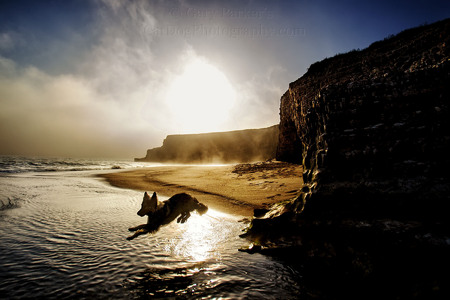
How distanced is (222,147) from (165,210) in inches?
2472

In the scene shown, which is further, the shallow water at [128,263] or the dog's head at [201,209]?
the dog's head at [201,209]

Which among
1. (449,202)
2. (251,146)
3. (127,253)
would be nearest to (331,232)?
(449,202)

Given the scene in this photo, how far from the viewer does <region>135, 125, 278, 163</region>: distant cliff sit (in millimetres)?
56388

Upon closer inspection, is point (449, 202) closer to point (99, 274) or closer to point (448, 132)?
point (448, 132)

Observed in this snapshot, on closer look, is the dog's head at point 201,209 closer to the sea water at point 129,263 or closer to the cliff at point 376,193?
the sea water at point 129,263

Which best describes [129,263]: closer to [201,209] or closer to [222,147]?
[201,209]

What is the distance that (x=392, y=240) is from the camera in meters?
2.38

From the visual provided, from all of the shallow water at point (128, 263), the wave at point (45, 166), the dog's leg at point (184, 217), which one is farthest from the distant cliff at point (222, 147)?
the shallow water at point (128, 263)

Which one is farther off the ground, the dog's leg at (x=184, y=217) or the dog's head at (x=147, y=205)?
the dog's head at (x=147, y=205)

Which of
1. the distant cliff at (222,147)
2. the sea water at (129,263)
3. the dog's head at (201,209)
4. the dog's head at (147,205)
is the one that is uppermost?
the distant cliff at (222,147)

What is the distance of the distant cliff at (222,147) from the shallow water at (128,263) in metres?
44.1

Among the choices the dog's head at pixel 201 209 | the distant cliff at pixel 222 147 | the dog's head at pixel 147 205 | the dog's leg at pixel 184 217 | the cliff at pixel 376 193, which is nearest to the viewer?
the cliff at pixel 376 193

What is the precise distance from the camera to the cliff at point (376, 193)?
87.6 inches

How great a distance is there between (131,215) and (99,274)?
11.5 feet
